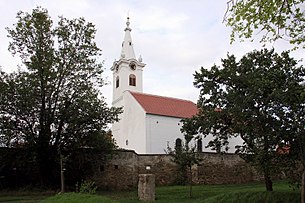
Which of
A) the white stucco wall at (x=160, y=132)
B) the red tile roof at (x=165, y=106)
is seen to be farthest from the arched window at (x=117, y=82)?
the white stucco wall at (x=160, y=132)

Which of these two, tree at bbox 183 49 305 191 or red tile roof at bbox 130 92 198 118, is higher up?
red tile roof at bbox 130 92 198 118

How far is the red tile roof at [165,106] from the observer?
38969 mm

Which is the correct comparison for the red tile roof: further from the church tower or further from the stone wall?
the stone wall

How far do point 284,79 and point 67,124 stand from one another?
44.3ft

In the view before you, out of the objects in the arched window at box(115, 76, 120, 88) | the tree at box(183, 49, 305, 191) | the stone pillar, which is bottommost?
the stone pillar

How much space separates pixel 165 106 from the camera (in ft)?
133

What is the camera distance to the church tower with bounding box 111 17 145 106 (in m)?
45.5

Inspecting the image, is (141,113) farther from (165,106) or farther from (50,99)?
(50,99)

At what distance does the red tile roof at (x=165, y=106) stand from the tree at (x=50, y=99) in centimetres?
1541

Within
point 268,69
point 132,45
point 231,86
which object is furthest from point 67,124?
point 132,45

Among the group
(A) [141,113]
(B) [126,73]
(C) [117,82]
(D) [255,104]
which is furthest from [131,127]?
(D) [255,104]

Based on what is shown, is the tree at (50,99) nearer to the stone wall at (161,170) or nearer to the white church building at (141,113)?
the stone wall at (161,170)

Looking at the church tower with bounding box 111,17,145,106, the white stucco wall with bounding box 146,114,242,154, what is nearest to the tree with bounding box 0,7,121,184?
the white stucco wall with bounding box 146,114,242,154

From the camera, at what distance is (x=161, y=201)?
1606cm
